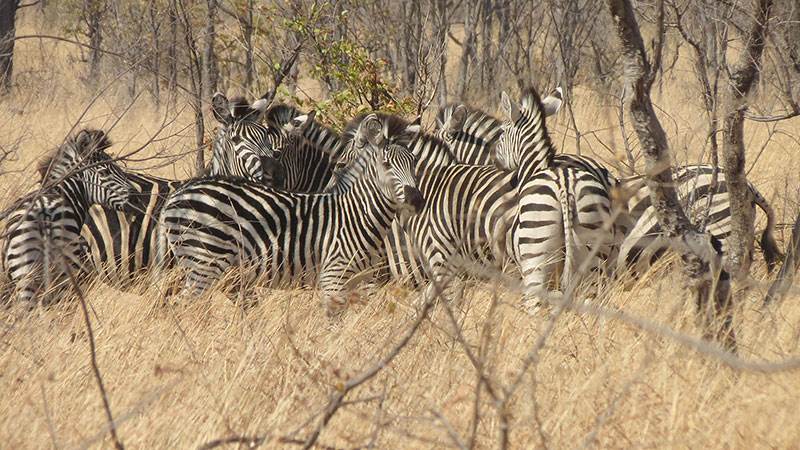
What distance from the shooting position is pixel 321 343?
4703 millimetres

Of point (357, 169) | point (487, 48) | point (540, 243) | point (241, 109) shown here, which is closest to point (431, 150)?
point (357, 169)

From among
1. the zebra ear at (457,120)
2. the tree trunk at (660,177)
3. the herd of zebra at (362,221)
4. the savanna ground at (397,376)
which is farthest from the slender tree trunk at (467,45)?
the tree trunk at (660,177)

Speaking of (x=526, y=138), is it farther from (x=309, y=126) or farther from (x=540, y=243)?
(x=309, y=126)

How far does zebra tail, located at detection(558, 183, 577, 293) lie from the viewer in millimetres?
5316

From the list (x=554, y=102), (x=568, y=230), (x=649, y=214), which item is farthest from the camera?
(x=554, y=102)

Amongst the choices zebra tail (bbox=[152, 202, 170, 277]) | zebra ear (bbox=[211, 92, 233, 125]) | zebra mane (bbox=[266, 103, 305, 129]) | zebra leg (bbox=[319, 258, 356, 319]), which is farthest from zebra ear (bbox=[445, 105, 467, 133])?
zebra tail (bbox=[152, 202, 170, 277])

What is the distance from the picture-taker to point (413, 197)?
20.2 feet

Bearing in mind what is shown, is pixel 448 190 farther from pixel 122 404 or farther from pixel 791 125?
pixel 791 125

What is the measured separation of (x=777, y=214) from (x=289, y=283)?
3.81 m

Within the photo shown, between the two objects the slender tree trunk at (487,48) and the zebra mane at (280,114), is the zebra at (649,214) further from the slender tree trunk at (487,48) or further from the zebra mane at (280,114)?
the slender tree trunk at (487,48)

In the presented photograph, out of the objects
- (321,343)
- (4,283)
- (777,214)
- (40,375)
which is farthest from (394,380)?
(777,214)

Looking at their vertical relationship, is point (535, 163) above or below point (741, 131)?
below

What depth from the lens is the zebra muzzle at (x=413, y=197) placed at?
618 cm

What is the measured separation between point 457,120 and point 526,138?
4.40 ft
